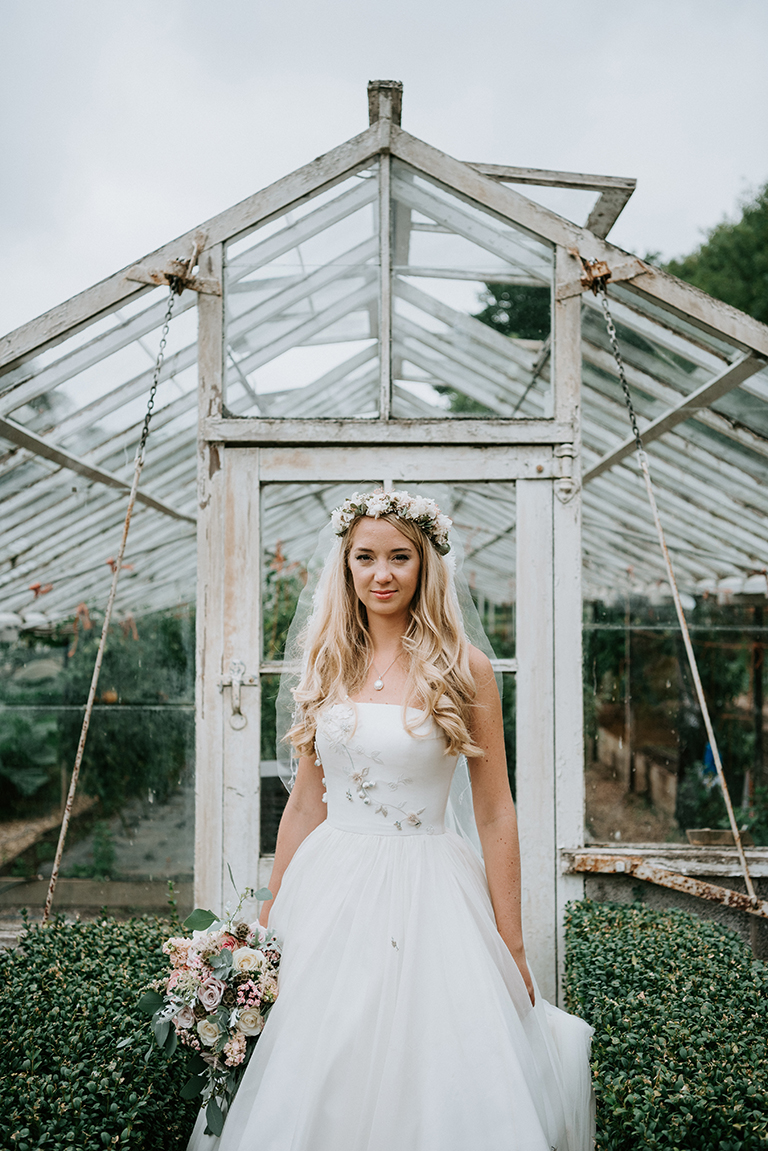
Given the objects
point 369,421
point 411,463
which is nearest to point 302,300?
point 369,421

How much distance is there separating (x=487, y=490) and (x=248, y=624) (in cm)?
112

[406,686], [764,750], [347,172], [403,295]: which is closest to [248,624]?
[406,686]

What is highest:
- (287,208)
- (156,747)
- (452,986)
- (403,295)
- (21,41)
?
(21,41)

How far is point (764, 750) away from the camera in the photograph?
19.5 ft

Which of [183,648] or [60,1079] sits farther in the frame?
[183,648]

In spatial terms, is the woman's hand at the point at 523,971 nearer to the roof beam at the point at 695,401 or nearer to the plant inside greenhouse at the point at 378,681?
the plant inside greenhouse at the point at 378,681

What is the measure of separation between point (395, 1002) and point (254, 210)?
2.72 meters

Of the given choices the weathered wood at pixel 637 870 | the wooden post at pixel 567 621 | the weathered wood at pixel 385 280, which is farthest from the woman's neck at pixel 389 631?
the weathered wood at pixel 637 870

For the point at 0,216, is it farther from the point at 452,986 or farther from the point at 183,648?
the point at 452,986

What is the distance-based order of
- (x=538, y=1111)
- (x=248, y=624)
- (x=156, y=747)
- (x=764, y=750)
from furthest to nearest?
(x=764, y=750), (x=156, y=747), (x=248, y=624), (x=538, y=1111)

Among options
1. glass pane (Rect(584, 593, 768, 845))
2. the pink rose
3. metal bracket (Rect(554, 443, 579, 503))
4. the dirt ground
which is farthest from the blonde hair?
the dirt ground

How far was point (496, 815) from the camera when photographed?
2.10 meters

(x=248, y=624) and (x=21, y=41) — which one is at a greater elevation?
(x=21, y=41)

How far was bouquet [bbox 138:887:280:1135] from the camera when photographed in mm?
1767
